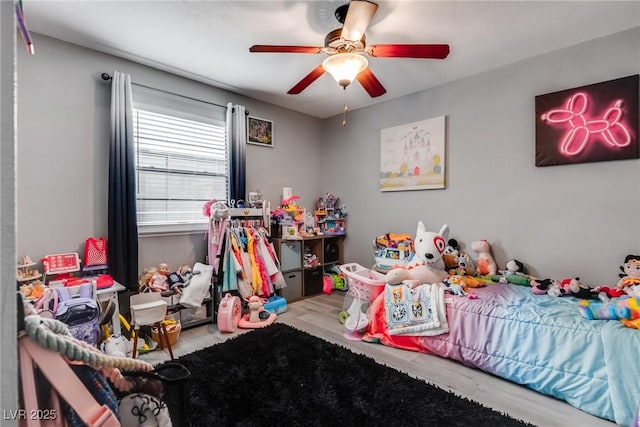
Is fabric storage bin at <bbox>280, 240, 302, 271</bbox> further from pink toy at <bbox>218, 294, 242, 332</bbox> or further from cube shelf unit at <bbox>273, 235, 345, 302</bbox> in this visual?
pink toy at <bbox>218, 294, 242, 332</bbox>

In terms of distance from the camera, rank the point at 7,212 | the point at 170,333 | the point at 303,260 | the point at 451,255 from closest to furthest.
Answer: the point at 7,212, the point at 170,333, the point at 451,255, the point at 303,260

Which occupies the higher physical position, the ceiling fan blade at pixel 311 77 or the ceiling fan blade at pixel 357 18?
the ceiling fan blade at pixel 357 18

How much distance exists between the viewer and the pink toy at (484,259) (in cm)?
290

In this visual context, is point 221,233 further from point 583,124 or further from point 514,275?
point 583,124

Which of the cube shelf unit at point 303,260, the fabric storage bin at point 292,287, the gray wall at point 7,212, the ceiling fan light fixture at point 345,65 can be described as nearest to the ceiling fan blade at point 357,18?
the ceiling fan light fixture at point 345,65

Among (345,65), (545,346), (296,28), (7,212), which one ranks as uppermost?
(296,28)

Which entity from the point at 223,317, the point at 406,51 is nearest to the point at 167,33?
the point at 406,51

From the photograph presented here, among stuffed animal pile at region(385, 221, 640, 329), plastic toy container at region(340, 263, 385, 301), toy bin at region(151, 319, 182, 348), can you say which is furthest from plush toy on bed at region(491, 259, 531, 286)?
toy bin at region(151, 319, 182, 348)

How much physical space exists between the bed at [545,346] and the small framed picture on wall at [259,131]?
9.10 ft

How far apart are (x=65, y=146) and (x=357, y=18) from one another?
8.23 feet

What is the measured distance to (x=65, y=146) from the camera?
2.44m

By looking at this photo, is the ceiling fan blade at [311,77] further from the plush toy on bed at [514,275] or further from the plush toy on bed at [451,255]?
the plush toy on bed at [514,275]

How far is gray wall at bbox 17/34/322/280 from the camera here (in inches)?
90.0

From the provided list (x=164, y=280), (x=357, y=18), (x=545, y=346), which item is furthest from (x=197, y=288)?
(x=545, y=346)
